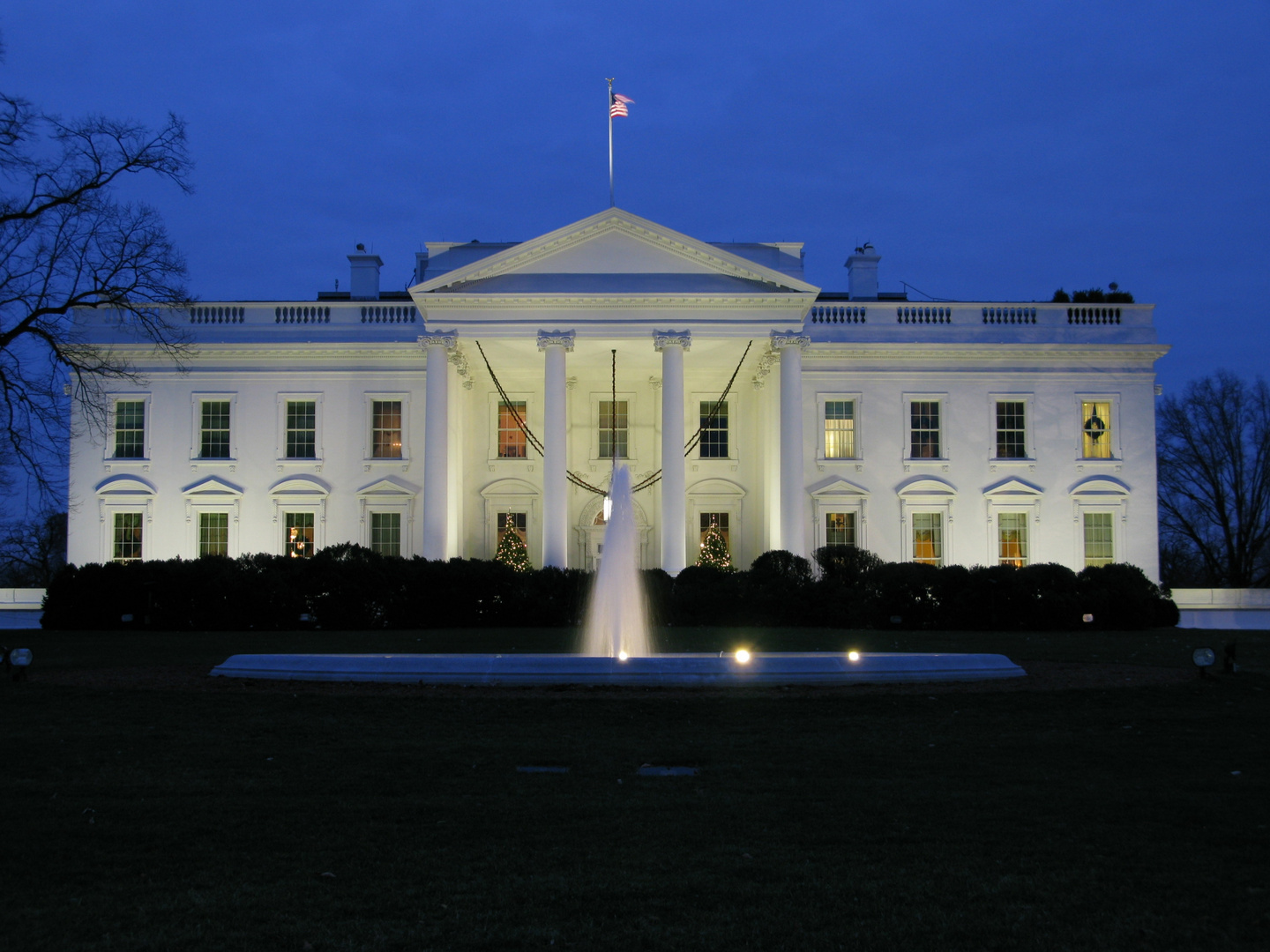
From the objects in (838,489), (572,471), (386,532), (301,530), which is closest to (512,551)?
→ (572,471)

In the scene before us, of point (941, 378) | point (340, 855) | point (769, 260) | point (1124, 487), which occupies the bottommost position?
point (340, 855)

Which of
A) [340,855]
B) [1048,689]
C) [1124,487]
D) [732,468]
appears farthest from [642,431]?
[340,855]

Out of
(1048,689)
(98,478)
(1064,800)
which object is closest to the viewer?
(1064,800)

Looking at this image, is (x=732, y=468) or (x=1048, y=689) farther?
(x=732, y=468)

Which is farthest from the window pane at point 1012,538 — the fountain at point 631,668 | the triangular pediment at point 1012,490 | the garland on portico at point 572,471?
the fountain at point 631,668

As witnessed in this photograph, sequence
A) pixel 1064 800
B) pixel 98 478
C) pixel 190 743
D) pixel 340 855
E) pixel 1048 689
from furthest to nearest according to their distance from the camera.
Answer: pixel 98 478 < pixel 1048 689 < pixel 190 743 < pixel 1064 800 < pixel 340 855

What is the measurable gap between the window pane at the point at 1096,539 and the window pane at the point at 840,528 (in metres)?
7.51

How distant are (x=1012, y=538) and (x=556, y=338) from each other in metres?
16.3

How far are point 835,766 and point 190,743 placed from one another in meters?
5.38

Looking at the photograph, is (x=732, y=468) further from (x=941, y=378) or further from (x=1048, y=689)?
(x=1048, y=689)

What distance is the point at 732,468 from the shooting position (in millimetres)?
37219

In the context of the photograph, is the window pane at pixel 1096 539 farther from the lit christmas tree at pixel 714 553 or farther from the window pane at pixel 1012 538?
the lit christmas tree at pixel 714 553

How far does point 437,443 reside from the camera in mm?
31500

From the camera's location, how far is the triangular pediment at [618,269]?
31.5m
